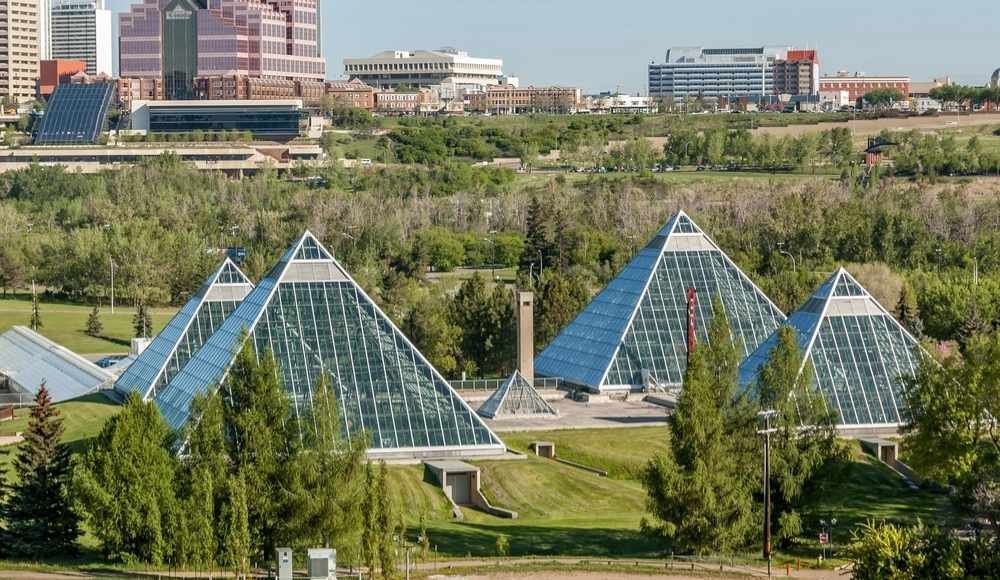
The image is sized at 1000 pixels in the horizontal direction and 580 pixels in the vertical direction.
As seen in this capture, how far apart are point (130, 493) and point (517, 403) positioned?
2969 cm

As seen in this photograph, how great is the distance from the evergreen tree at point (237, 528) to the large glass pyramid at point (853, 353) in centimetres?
3037

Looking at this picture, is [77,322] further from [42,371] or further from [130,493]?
[130,493]

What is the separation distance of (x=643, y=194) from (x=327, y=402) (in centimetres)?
11498

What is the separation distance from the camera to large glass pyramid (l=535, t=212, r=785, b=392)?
87.2m

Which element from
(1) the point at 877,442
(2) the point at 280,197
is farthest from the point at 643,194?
(1) the point at 877,442

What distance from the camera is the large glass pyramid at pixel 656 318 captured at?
87.2 meters

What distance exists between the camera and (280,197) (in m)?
172

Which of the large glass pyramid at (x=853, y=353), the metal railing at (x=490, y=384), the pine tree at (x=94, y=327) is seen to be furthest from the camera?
the pine tree at (x=94, y=327)

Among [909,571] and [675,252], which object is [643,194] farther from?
[909,571]

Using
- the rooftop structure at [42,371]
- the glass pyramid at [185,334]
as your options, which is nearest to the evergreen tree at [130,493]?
the glass pyramid at [185,334]

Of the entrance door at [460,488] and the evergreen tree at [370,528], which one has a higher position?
the evergreen tree at [370,528]

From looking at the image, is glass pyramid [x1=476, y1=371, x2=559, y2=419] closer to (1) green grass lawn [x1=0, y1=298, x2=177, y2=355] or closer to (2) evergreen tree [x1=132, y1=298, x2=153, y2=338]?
(1) green grass lawn [x1=0, y1=298, x2=177, y2=355]

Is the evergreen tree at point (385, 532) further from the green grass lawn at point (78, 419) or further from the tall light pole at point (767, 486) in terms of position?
the green grass lawn at point (78, 419)

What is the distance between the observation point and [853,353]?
262 feet
